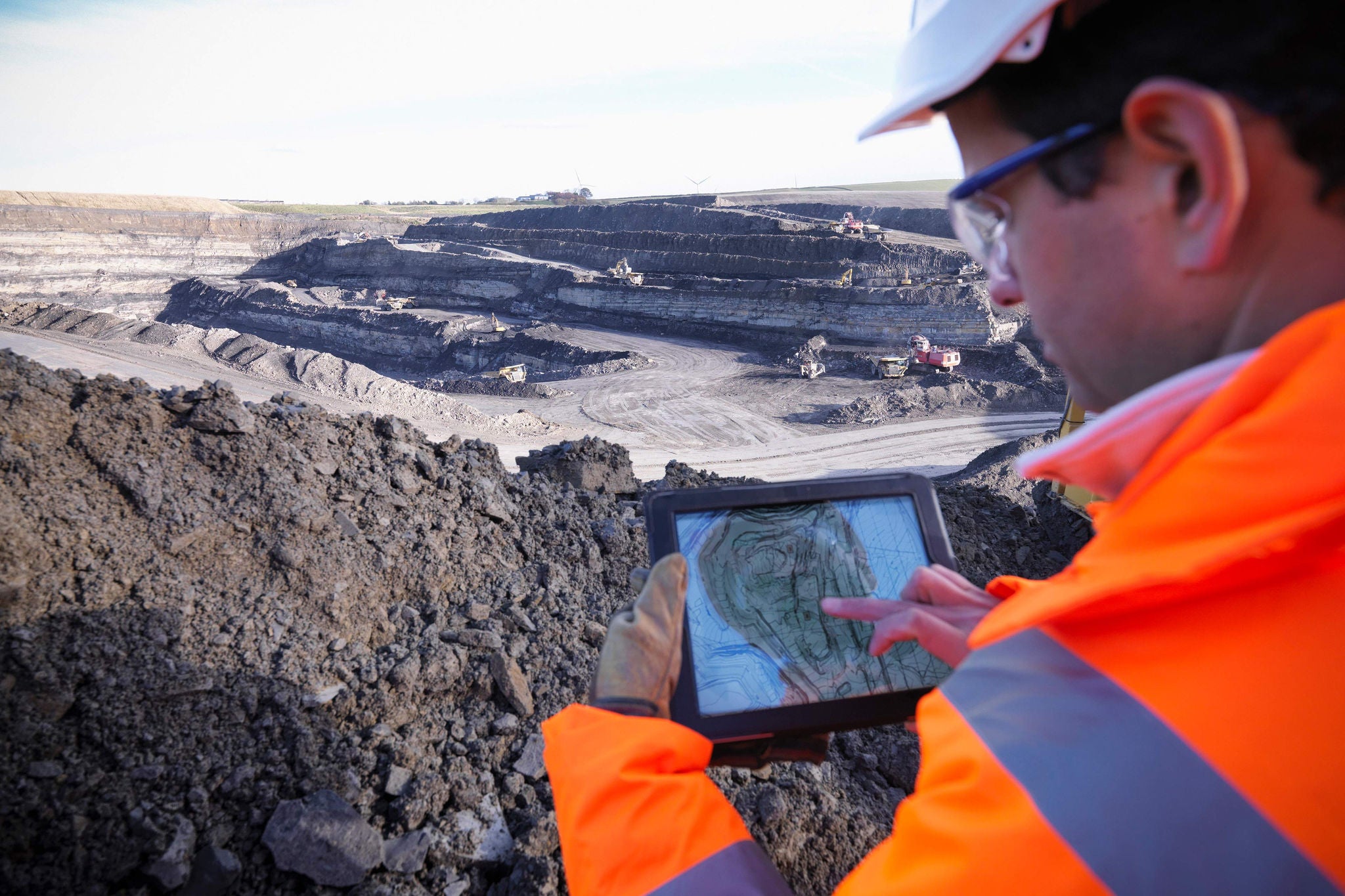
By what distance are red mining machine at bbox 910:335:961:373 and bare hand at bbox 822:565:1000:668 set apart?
19911 millimetres

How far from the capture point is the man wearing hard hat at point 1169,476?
2.29 feet

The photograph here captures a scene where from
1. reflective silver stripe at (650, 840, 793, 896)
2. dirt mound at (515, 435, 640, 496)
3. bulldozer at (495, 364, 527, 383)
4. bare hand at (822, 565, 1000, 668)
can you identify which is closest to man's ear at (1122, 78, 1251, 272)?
bare hand at (822, 565, 1000, 668)

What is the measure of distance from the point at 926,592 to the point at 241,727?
2699 millimetres

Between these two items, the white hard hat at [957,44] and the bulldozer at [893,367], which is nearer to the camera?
the white hard hat at [957,44]

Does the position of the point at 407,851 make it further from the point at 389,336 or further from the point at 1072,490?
the point at 389,336

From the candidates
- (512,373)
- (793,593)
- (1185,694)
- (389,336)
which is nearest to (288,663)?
(793,593)

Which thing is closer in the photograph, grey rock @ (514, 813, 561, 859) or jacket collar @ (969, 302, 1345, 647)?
jacket collar @ (969, 302, 1345, 647)

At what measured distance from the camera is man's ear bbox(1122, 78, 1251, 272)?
73 centimetres

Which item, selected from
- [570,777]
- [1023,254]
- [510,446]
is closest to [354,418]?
[570,777]

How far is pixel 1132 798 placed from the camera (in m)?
0.72

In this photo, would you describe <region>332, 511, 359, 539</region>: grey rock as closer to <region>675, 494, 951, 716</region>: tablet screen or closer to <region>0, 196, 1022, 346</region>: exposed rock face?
<region>675, 494, 951, 716</region>: tablet screen

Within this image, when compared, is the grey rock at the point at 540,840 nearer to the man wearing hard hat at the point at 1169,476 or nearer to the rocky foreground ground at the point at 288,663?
the rocky foreground ground at the point at 288,663

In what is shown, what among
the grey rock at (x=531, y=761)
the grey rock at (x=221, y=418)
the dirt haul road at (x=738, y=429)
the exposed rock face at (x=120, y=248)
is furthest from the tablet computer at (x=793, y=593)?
the exposed rock face at (x=120, y=248)

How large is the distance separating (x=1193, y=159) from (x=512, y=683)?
3120 millimetres
